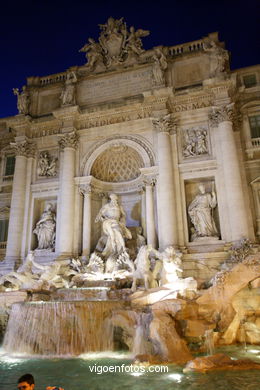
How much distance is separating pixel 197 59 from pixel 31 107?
36.2 ft

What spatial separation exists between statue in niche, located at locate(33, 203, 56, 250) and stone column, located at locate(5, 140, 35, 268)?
1063 millimetres

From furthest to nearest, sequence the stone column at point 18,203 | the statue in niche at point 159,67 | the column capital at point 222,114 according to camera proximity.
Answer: the statue in niche at point 159,67
the stone column at point 18,203
the column capital at point 222,114

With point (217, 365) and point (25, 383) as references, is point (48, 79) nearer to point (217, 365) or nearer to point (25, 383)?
point (217, 365)

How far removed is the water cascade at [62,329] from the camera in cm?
913

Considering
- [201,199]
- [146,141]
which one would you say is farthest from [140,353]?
[146,141]

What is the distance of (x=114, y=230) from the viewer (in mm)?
16062

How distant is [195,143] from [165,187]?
3.12m

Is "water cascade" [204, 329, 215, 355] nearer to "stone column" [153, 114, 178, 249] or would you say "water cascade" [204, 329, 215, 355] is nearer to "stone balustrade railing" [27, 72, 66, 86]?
"stone column" [153, 114, 178, 249]

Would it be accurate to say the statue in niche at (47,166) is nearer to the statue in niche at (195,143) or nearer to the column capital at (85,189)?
the column capital at (85,189)

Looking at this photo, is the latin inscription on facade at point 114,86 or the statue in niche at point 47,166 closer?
the latin inscription on facade at point 114,86

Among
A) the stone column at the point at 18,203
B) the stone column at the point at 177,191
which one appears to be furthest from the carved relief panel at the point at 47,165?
the stone column at the point at 177,191

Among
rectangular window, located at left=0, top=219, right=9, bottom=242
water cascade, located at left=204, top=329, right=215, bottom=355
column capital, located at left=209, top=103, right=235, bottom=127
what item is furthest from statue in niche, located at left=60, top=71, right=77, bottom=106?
water cascade, located at left=204, top=329, right=215, bottom=355

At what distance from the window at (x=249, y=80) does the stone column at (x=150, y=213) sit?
7.84 m

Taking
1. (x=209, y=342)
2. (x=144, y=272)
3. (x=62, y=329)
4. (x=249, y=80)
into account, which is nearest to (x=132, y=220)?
(x=144, y=272)
